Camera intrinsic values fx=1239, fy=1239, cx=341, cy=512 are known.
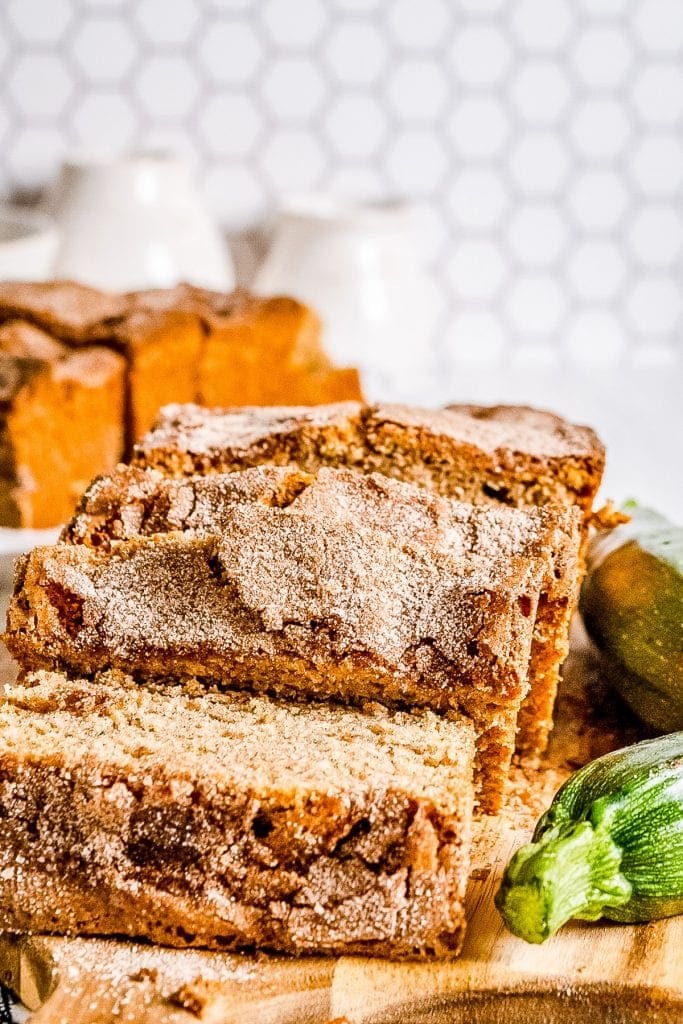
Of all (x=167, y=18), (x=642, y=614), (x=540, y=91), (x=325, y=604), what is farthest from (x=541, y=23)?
(x=325, y=604)

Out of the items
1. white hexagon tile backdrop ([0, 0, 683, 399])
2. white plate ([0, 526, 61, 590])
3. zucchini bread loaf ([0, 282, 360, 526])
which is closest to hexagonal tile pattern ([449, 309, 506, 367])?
white hexagon tile backdrop ([0, 0, 683, 399])

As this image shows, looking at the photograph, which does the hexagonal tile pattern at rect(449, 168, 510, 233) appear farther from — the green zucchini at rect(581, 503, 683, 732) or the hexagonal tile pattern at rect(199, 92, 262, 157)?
the green zucchini at rect(581, 503, 683, 732)

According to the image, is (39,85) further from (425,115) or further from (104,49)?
(425,115)

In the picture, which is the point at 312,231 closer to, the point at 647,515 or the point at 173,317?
the point at 173,317

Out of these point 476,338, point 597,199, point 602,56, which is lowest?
point 476,338

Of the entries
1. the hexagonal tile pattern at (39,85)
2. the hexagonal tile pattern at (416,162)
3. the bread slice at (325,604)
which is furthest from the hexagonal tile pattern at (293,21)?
the bread slice at (325,604)

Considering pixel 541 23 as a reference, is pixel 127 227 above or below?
below
